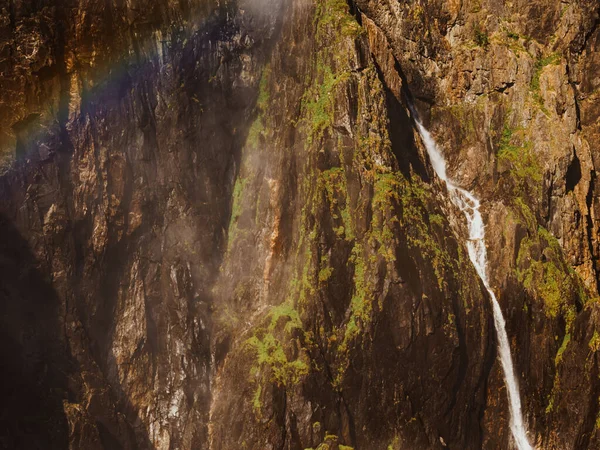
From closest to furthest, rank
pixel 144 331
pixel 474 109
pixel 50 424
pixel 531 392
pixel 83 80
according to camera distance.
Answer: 1. pixel 50 424
2. pixel 83 80
3. pixel 144 331
4. pixel 531 392
5. pixel 474 109

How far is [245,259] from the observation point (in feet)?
78.7

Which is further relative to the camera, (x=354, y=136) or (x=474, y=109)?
(x=474, y=109)

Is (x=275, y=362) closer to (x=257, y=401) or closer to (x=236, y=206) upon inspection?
(x=257, y=401)

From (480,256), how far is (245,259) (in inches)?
401

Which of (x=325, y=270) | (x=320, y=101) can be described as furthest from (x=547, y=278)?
(x=320, y=101)

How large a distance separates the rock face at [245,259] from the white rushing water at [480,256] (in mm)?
370

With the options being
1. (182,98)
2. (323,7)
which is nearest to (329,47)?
(323,7)

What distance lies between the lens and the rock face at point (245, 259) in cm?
2100

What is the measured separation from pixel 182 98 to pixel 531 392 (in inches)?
712

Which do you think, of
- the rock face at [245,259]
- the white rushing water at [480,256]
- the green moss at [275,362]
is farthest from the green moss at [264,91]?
the green moss at [275,362]

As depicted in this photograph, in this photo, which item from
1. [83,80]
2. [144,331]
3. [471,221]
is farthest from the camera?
[471,221]

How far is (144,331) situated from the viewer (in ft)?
75.9

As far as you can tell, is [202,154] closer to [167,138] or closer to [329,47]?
[167,138]

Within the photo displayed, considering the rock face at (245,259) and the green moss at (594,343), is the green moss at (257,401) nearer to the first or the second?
the rock face at (245,259)
